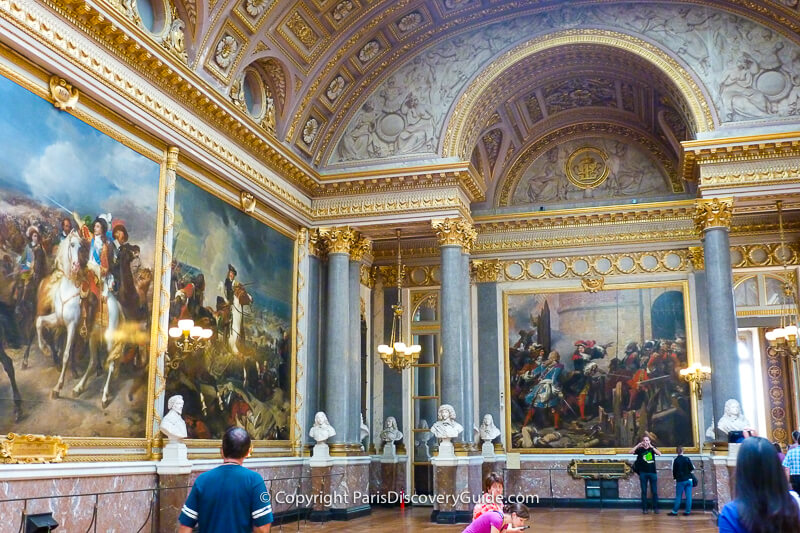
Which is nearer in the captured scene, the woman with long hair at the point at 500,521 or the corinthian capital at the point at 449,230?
the woman with long hair at the point at 500,521

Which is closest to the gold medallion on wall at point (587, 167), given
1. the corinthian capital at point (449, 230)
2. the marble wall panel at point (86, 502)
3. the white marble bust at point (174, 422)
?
the corinthian capital at point (449, 230)

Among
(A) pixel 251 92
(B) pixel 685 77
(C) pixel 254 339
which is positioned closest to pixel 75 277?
(C) pixel 254 339

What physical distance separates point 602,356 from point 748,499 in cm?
1789

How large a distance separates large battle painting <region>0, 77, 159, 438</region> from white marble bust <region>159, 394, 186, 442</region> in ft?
1.19

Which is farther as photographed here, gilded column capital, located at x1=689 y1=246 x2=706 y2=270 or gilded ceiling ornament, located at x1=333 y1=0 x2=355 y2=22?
gilded column capital, located at x1=689 y1=246 x2=706 y2=270

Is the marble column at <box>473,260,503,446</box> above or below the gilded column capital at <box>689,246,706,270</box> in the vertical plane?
below

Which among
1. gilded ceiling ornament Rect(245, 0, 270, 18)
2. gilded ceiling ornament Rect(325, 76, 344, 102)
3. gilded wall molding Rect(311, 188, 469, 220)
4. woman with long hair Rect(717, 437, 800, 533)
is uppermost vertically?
gilded ceiling ornament Rect(245, 0, 270, 18)

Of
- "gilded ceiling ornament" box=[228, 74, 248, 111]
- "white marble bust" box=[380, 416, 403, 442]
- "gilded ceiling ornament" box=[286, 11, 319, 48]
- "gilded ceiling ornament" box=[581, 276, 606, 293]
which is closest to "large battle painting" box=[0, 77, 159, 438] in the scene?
"gilded ceiling ornament" box=[228, 74, 248, 111]

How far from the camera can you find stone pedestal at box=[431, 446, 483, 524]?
1628cm

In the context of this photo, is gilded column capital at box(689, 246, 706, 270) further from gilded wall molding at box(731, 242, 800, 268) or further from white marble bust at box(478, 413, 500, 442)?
white marble bust at box(478, 413, 500, 442)

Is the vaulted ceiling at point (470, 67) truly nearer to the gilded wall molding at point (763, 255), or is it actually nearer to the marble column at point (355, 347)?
the marble column at point (355, 347)

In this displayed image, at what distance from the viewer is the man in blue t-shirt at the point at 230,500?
472 centimetres

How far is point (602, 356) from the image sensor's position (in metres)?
20.8

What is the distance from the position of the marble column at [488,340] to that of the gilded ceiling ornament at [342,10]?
26.0 ft
